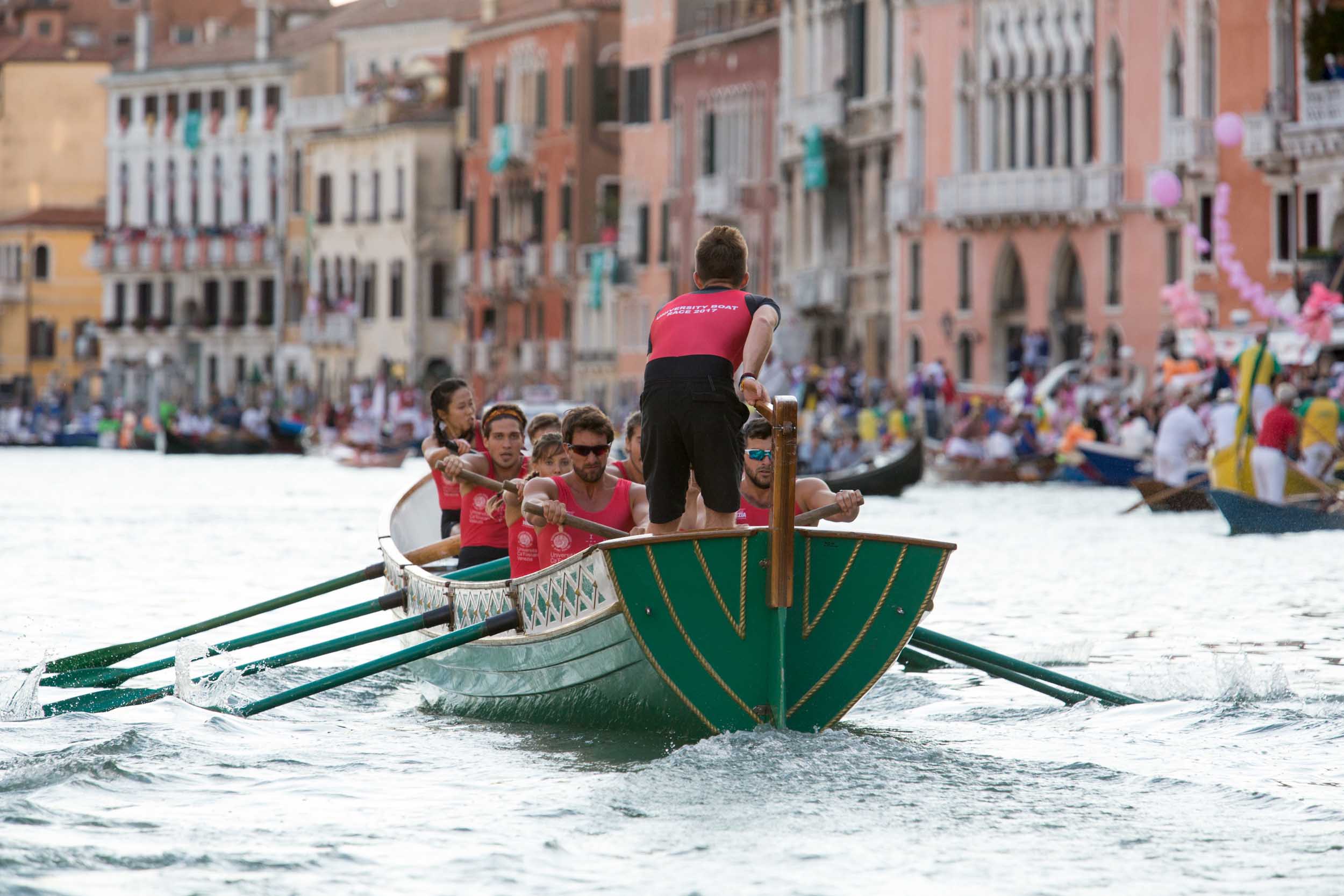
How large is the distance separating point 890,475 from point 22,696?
21.3 metres

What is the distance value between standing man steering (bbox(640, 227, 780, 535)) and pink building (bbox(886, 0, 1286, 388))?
100 ft

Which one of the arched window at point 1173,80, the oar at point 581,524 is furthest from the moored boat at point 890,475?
the oar at point 581,524

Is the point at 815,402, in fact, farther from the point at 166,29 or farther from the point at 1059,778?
the point at 166,29

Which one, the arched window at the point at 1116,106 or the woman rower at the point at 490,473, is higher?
the arched window at the point at 1116,106

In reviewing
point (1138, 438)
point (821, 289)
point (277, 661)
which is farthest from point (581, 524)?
point (821, 289)

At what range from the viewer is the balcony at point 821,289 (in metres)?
50.2

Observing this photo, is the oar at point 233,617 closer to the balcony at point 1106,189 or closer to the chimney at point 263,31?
the balcony at point 1106,189

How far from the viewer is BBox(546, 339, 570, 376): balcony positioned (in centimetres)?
6469

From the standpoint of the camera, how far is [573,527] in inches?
438

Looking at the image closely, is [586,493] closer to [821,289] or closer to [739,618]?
[739,618]

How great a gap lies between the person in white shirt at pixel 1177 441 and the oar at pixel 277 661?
1735 centimetres

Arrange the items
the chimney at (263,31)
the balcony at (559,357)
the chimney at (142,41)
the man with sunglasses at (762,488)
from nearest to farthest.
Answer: the man with sunglasses at (762,488), the balcony at (559,357), the chimney at (263,31), the chimney at (142,41)

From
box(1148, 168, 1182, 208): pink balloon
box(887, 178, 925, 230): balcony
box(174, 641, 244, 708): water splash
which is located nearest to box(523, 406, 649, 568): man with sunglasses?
box(174, 641, 244, 708): water splash

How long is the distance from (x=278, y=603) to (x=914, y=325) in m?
34.9
